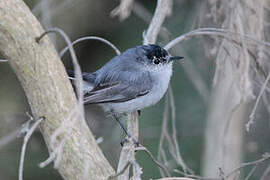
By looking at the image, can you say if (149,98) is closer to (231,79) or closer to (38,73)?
(231,79)

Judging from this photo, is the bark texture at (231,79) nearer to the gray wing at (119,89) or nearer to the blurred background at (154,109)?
the blurred background at (154,109)

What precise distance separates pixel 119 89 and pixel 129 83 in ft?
0.36

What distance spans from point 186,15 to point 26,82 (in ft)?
9.31

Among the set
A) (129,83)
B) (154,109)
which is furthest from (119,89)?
(154,109)

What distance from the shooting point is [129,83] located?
3.75 meters

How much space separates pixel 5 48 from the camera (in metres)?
2.37

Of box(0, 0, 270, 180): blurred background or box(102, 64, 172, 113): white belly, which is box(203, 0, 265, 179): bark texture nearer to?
box(0, 0, 270, 180): blurred background

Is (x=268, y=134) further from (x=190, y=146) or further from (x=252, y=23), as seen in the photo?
(x=252, y=23)

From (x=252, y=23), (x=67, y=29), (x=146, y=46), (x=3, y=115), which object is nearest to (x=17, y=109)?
(x=3, y=115)

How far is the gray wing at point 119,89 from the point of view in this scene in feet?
11.9

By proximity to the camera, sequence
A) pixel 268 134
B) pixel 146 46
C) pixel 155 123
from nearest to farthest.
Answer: pixel 146 46 → pixel 268 134 → pixel 155 123

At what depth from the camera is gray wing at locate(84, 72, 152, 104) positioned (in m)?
3.64

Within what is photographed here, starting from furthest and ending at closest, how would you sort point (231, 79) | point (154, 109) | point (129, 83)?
point (154, 109) < point (129, 83) < point (231, 79)

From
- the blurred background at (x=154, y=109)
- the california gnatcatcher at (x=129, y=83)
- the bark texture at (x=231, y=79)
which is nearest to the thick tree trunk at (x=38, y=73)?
the bark texture at (x=231, y=79)
